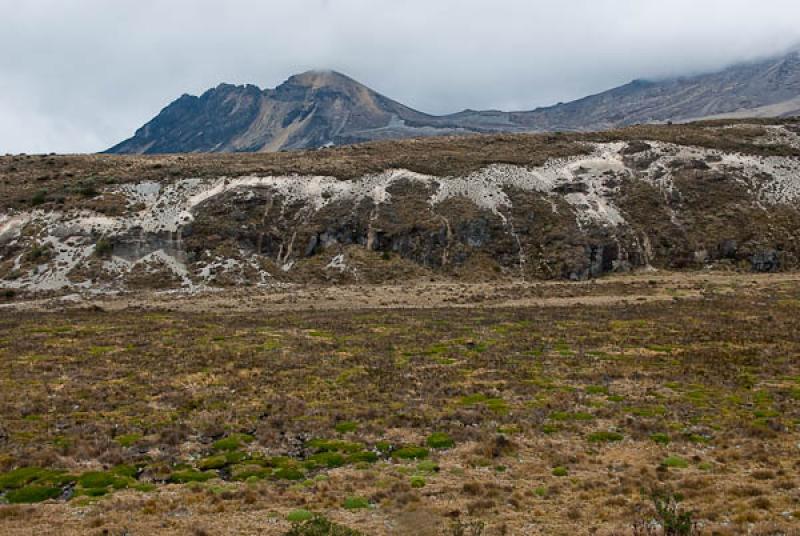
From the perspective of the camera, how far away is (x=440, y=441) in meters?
24.4

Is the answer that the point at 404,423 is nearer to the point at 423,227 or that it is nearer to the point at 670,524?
the point at 670,524

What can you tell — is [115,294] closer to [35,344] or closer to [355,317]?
[35,344]

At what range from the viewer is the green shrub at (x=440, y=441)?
2411 centimetres

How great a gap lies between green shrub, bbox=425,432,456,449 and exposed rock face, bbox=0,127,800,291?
5955cm

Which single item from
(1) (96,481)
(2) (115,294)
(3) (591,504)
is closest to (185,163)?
(2) (115,294)

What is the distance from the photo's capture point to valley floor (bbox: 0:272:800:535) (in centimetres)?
1762

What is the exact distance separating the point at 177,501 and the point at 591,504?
1330cm

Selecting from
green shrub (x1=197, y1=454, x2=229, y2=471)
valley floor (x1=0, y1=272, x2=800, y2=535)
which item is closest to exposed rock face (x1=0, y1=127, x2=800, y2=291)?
valley floor (x1=0, y1=272, x2=800, y2=535)

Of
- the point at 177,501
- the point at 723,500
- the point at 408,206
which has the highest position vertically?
the point at 408,206

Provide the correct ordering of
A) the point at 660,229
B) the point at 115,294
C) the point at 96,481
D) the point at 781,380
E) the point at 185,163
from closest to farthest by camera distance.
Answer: the point at 96,481 < the point at 781,380 < the point at 115,294 < the point at 660,229 < the point at 185,163

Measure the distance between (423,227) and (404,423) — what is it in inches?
2678

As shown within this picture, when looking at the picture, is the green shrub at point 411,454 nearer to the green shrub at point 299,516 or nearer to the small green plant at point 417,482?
the small green plant at point 417,482

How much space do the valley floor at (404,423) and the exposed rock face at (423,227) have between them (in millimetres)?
28018

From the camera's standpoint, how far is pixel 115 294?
75438 millimetres
